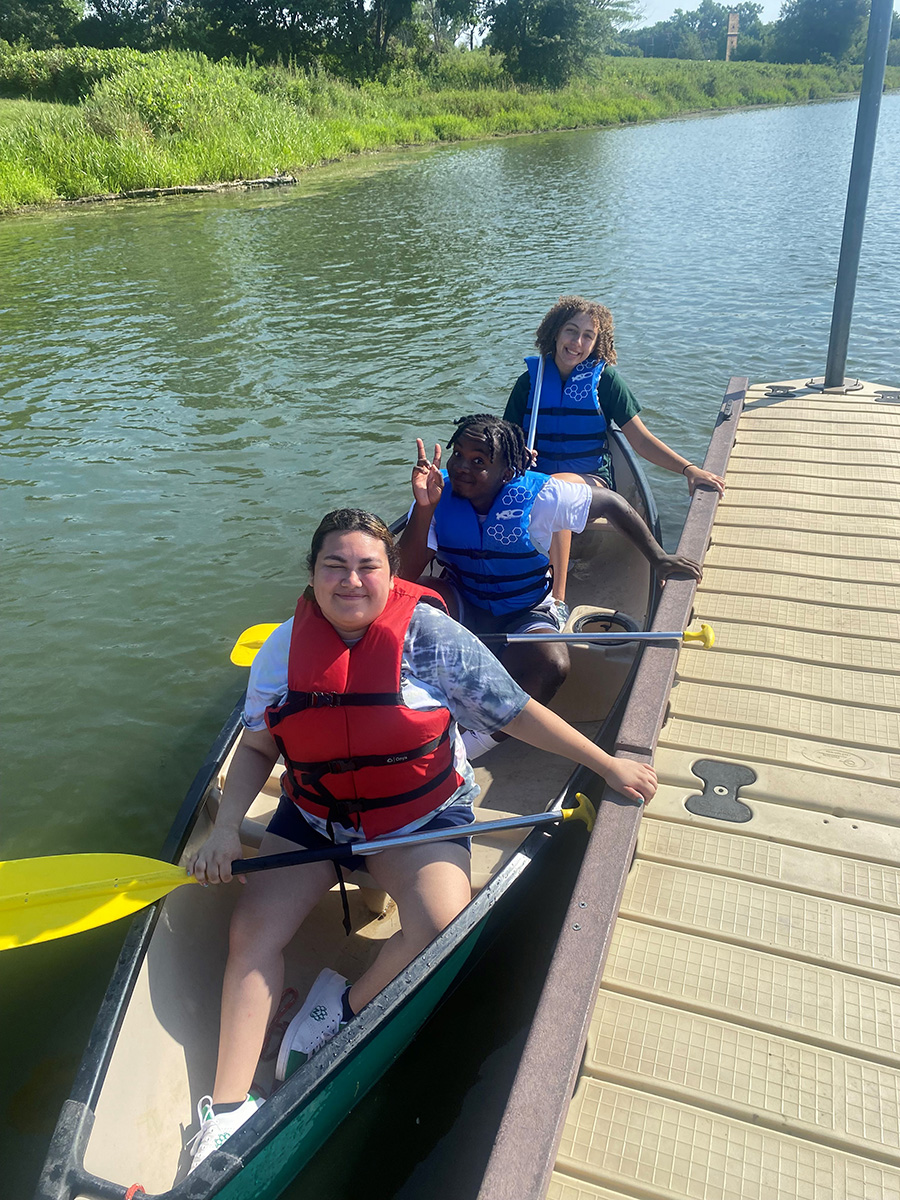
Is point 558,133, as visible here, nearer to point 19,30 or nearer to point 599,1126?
point 19,30

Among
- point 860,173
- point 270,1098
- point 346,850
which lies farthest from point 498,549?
point 860,173

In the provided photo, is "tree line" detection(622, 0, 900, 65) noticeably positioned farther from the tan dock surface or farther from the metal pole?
the tan dock surface

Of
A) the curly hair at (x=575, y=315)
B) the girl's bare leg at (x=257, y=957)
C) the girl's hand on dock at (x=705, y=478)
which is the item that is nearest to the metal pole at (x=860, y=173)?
the curly hair at (x=575, y=315)

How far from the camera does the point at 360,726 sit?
229 centimetres

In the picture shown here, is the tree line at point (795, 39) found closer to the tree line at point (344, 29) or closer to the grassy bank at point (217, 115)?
the tree line at point (344, 29)

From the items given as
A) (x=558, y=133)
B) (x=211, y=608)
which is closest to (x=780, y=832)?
(x=211, y=608)

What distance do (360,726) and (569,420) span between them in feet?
9.47

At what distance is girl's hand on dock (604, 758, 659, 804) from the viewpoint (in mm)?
2598

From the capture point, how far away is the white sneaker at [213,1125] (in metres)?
1.97

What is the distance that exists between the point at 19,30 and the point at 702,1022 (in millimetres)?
46702

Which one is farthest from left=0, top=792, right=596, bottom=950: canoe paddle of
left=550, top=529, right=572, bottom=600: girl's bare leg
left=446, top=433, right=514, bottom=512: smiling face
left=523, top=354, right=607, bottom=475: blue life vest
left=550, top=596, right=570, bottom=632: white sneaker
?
left=523, top=354, right=607, bottom=475: blue life vest

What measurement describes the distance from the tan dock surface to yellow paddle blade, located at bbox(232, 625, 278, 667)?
1.84 m

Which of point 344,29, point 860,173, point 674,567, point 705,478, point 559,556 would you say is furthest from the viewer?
point 344,29

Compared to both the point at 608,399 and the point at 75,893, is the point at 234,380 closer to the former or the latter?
the point at 608,399
